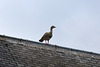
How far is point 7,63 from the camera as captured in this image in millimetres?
13602

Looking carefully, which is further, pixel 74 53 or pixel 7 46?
pixel 74 53

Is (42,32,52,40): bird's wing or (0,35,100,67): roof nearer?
(0,35,100,67): roof

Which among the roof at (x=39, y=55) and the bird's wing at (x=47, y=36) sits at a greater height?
the bird's wing at (x=47, y=36)

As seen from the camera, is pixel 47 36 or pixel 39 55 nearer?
pixel 39 55

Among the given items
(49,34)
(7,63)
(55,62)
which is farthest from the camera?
(49,34)

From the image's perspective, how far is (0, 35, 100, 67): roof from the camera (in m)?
14.1

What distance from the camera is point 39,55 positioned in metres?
15.0

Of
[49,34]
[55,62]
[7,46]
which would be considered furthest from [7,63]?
[49,34]

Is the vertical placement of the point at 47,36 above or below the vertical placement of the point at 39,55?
above

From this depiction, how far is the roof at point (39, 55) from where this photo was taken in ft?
46.3

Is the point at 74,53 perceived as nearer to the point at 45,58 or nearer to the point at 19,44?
the point at 45,58

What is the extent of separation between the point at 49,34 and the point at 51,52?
314cm

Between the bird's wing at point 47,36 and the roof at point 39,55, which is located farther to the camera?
the bird's wing at point 47,36

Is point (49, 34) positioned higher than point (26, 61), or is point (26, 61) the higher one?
point (49, 34)
